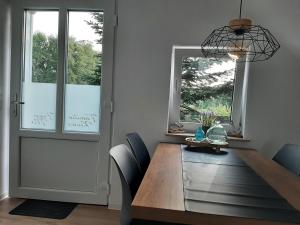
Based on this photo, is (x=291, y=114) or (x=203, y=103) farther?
(x=203, y=103)

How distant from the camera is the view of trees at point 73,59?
282 cm

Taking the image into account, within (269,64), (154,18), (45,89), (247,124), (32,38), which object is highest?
(154,18)

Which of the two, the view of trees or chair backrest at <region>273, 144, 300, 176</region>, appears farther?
the view of trees

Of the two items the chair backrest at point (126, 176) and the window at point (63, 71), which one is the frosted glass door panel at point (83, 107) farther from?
the chair backrest at point (126, 176)

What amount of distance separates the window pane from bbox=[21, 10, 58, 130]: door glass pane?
4.39 feet

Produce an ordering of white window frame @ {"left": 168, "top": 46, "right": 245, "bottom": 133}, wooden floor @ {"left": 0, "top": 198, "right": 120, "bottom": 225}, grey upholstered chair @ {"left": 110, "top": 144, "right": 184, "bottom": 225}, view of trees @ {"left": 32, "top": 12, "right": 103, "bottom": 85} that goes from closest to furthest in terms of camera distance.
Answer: grey upholstered chair @ {"left": 110, "top": 144, "right": 184, "bottom": 225} < wooden floor @ {"left": 0, "top": 198, "right": 120, "bottom": 225} < white window frame @ {"left": 168, "top": 46, "right": 245, "bottom": 133} < view of trees @ {"left": 32, "top": 12, "right": 103, "bottom": 85}

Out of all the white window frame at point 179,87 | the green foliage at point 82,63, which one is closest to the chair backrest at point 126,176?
the white window frame at point 179,87

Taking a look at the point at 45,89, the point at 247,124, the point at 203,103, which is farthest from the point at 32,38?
the point at 247,124

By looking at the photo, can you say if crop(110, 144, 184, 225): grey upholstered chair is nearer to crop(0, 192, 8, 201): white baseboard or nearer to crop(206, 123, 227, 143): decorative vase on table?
crop(206, 123, 227, 143): decorative vase on table

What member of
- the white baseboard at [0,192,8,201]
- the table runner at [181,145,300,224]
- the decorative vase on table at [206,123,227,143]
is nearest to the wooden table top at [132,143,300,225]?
the table runner at [181,145,300,224]

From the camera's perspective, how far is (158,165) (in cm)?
172

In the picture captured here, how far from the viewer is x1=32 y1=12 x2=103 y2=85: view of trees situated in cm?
282

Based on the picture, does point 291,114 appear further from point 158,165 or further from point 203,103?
point 158,165

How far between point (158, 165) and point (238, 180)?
0.48 m
